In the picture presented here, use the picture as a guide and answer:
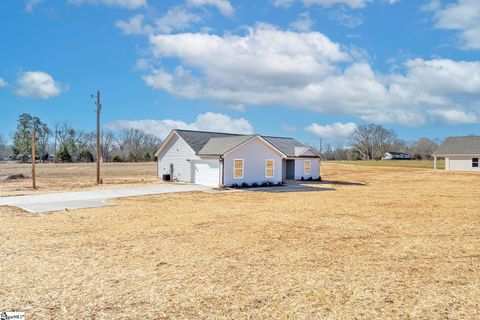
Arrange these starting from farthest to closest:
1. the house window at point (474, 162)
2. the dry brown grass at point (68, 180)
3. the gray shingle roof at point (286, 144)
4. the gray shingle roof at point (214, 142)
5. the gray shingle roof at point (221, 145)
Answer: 1. the house window at point (474, 162)
2. the gray shingle roof at point (286, 144)
3. the gray shingle roof at point (214, 142)
4. the gray shingle roof at point (221, 145)
5. the dry brown grass at point (68, 180)

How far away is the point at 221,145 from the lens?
2534cm

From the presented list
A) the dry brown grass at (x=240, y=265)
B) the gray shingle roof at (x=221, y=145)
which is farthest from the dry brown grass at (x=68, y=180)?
the dry brown grass at (x=240, y=265)

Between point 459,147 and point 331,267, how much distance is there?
45.7m

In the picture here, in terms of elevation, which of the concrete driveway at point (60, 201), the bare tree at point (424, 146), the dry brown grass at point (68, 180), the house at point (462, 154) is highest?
the bare tree at point (424, 146)

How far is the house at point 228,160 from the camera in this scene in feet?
78.3

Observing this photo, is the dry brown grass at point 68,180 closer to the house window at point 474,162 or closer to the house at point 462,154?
the house at point 462,154

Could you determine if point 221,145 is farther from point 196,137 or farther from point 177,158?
point 177,158

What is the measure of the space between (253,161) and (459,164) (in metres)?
32.5

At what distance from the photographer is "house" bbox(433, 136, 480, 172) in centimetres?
4219

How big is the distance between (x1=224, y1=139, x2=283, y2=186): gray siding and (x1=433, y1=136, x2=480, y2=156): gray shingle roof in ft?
96.7

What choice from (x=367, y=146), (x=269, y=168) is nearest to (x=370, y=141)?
(x=367, y=146)

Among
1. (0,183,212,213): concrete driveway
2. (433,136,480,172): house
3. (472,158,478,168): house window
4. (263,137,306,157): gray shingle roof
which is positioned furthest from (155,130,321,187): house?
(472,158,478,168): house window

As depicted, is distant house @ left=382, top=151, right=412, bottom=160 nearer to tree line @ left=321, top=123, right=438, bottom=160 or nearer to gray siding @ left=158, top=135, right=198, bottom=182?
tree line @ left=321, top=123, right=438, bottom=160

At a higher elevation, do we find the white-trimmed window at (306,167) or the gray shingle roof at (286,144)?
the gray shingle roof at (286,144)
